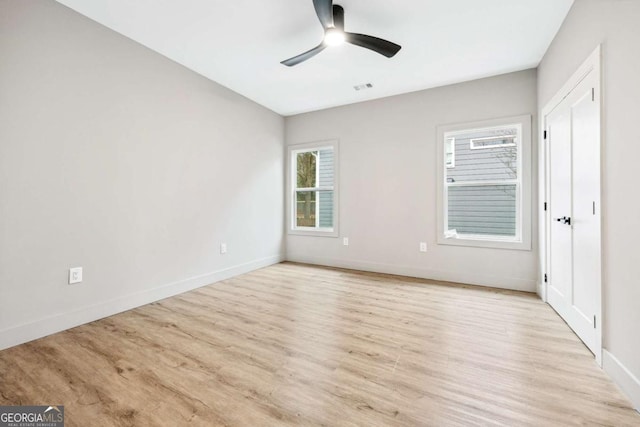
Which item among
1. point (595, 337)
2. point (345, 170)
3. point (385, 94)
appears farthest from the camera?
point (345, 170)

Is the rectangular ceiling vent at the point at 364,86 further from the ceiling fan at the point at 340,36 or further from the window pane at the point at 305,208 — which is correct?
the window pane at the point at 305,208

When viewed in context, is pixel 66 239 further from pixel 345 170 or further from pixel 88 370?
pixel 345 170

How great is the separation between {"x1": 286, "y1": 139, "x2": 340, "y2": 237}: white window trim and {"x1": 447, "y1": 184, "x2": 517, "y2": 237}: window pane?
5.50 ft

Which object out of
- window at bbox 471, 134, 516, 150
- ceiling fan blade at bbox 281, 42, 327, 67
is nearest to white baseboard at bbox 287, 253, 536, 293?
window at bbox 471, 134, 516, 150

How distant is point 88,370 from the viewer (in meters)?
1.70

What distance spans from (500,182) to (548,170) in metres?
0.62

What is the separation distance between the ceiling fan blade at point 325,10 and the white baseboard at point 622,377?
2826 millimetres

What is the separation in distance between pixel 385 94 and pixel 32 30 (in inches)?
143

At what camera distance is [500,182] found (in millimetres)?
3463

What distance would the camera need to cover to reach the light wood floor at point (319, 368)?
136 cm

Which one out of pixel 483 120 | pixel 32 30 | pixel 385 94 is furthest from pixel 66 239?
pixel 483 120

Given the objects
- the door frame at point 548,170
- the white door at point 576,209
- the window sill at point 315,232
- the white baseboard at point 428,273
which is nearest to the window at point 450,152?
the door frame at point 548,170

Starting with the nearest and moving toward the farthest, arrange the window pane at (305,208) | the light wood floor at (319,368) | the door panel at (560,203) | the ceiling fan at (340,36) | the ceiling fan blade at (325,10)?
the light wood floor at (319,368) → the ceiling fan blade at (325,10) → the ceiling fan at (340,36) → the door panel at (560,203) → the window pane at (305,208)

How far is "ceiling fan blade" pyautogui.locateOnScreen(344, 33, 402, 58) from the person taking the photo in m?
2.29
